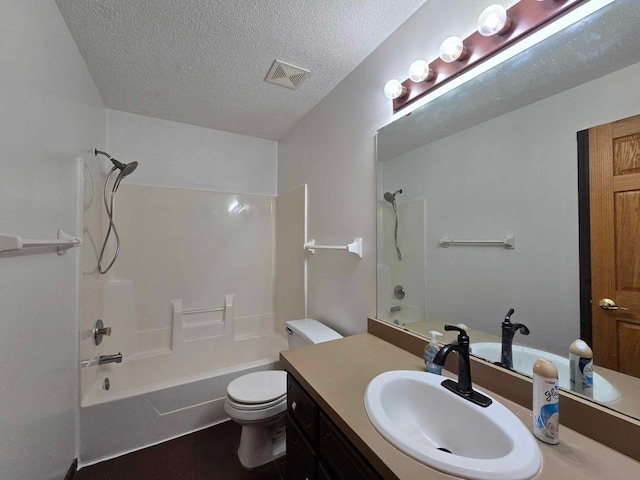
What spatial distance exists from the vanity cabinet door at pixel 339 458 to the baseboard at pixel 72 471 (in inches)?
57.6

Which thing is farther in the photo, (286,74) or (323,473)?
(286,74)

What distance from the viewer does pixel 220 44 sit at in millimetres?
1384

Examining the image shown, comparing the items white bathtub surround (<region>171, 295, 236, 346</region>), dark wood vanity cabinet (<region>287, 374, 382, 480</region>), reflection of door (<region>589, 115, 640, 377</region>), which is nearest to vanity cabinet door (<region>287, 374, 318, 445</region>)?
dark wood vanity cabinet (<region>287, 374, 382, 480</region>)

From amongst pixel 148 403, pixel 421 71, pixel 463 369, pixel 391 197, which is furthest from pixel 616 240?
pixel 148 403

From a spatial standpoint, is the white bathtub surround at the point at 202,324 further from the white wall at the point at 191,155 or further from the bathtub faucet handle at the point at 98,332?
the white wall at the point at 191,155

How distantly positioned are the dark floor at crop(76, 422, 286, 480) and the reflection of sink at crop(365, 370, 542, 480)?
1072 millimetres

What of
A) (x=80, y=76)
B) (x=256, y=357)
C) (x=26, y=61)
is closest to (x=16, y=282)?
(x=26, y=61)

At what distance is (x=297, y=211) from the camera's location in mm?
2285

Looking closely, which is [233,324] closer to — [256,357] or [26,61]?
[256,357]

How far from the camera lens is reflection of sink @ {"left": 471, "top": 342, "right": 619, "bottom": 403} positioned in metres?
0.66

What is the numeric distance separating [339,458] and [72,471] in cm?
162

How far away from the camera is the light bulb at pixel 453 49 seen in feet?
3.18

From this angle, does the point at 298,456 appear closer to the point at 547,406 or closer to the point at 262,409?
the point at 262,409

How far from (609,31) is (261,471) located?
7.55ft
